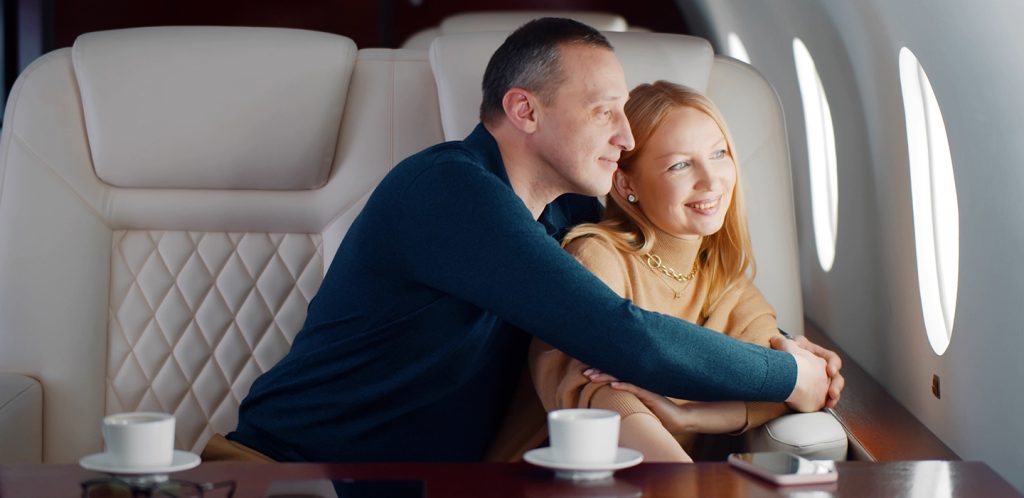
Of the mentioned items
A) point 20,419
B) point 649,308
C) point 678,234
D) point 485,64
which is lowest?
point 20,419

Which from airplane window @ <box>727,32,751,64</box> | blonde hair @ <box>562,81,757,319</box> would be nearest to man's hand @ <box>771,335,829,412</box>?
blonde hair @ <box>562,81,757,319</box>

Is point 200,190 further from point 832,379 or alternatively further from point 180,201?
point 832,379

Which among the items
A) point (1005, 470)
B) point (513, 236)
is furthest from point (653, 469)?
point (1005, 470)

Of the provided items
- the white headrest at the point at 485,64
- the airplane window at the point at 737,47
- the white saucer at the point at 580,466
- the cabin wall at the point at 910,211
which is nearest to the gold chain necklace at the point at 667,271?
the white headrest at the point at 485,64

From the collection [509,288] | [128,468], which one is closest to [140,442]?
[128,468]

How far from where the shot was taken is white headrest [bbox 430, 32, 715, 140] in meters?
2.31

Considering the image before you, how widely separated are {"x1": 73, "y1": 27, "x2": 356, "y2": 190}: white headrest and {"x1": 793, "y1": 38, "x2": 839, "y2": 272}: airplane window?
1612 millimetres

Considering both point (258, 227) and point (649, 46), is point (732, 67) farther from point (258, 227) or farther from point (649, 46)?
point (258, 227)

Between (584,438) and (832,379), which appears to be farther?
(832,379)

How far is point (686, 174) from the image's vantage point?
2.09 meters

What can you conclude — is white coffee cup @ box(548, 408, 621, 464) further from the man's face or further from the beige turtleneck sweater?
the man's face

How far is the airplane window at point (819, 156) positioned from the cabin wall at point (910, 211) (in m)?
0.07

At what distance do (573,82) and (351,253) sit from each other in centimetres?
45

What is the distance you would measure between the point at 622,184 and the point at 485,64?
1.21ft
